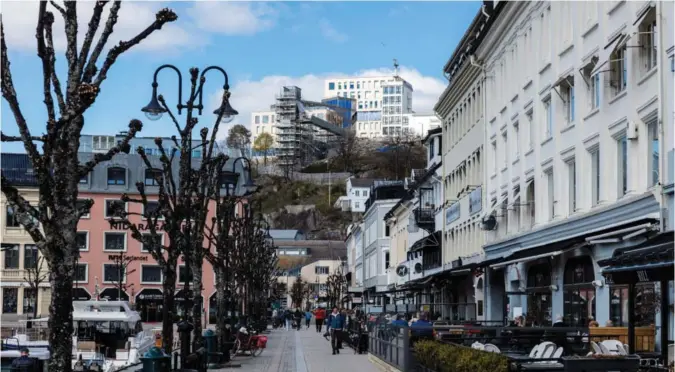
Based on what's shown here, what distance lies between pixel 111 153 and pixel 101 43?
146 centimetres

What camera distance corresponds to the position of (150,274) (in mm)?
94375

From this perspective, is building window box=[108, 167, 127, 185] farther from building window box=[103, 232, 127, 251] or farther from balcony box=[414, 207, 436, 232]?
balcony box=[414, 207, 436, 232]

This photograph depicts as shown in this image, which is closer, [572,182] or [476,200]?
[572,182]

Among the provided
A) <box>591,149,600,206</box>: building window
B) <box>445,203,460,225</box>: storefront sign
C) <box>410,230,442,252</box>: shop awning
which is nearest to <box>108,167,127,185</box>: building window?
<box>410,230,442,252</box>: shop awning

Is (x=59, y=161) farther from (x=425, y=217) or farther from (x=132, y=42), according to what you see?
(x=425, y=217)

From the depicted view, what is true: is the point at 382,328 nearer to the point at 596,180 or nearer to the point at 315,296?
the point at 596,180

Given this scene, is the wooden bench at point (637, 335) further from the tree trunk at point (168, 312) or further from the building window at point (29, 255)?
the building window at point (29, 255)

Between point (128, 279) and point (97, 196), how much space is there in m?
7.70

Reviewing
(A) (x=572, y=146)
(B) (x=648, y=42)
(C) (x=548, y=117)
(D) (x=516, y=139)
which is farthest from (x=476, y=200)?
(B) (x=648, y=42)

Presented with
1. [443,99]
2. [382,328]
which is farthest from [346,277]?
[382,328]

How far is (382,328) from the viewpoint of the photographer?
101 feet

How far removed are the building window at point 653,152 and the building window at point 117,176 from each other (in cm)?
7501

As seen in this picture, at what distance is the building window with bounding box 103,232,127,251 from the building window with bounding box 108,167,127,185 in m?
4.72

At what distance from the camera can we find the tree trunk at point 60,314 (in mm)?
13742
